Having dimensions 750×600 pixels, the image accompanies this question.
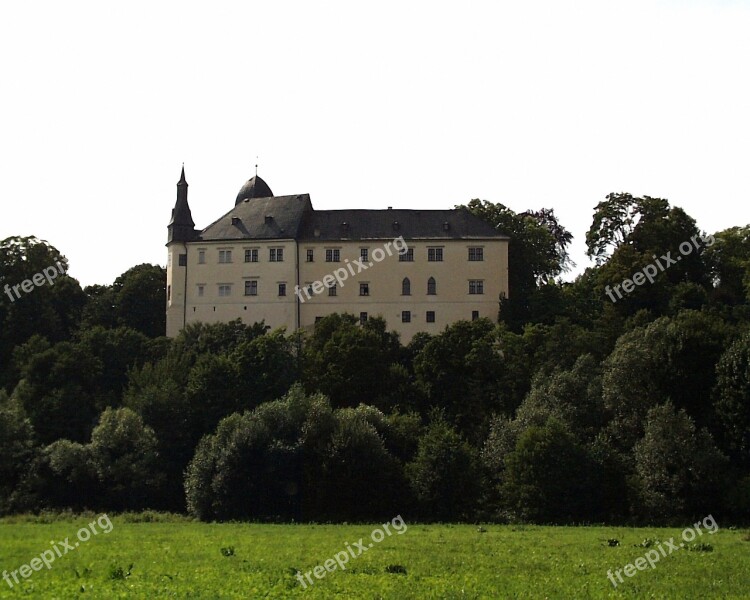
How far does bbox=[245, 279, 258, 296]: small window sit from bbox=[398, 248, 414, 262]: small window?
11457 mm

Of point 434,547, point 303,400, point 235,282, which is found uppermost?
point 235,282

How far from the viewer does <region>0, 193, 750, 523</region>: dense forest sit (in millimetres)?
48594

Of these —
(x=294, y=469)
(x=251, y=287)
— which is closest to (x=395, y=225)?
(x=251, y=287)

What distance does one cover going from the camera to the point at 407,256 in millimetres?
85812

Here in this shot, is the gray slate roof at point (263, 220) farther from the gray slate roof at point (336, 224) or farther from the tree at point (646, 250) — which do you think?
the tree at point (646, 250)

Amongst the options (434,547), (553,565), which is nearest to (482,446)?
(434,547)

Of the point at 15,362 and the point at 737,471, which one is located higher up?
the point at 15,362

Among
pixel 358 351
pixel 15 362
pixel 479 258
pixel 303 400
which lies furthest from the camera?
pixel 479 258

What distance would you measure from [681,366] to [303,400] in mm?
18681

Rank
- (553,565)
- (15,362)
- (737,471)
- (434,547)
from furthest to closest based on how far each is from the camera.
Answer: (15,362)
(737,471)
(434,547)
(553,565)

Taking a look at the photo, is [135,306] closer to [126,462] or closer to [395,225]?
[395,225]

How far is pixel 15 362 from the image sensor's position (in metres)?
76.3

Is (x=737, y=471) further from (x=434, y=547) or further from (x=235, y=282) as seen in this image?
(x=235, y=282)

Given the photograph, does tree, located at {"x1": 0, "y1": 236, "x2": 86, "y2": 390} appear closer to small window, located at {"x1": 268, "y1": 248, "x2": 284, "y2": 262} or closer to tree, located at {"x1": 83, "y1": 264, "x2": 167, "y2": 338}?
tree, located at {"x1": 83, "y1": 264, "x2": 167, "y2": 338}
